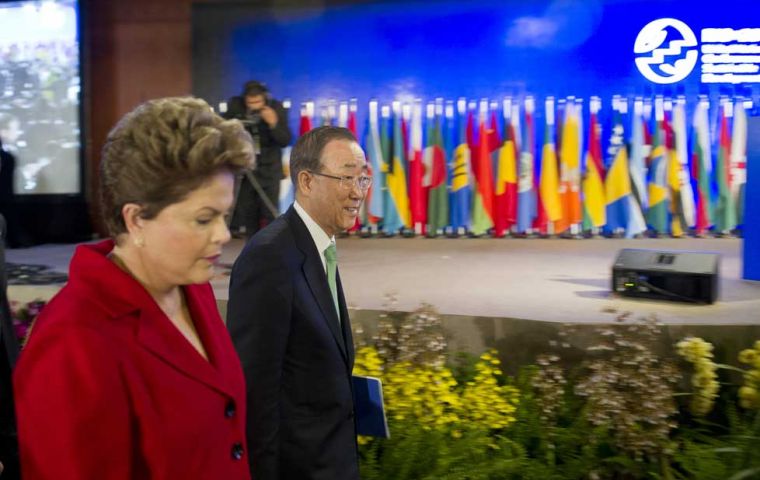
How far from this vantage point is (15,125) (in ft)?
29.9

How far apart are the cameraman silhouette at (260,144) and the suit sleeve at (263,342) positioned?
13.6 ft

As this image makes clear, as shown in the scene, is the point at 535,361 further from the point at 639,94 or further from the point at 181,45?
the point at 181,45

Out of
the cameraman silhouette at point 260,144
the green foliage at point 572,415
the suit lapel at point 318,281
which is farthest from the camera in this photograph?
the cameraman silhouette at point 260,144

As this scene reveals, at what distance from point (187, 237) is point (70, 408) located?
0.30m

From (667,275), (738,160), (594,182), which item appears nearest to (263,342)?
(667,275)

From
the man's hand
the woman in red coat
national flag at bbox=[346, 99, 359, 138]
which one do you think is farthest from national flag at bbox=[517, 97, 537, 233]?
the woman in red coat

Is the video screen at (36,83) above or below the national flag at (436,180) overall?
above

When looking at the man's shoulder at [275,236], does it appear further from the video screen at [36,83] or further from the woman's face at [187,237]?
the video screen at [36,83]

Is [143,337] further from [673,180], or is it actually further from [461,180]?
[673,180]

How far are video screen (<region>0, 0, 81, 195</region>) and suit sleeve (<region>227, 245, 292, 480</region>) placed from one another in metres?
7.70

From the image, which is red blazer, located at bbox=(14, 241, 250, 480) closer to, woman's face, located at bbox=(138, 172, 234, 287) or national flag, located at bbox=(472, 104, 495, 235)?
woman's face, located at bbox=(138, 172, 234, 287)

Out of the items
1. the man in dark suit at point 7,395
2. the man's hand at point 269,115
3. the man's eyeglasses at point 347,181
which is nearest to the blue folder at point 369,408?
the man's eyeglasses at point 347,181

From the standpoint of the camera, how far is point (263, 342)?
6.52 ft

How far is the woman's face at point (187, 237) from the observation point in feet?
4.32
